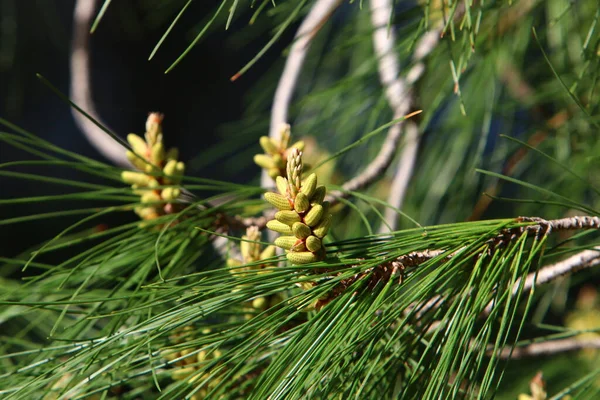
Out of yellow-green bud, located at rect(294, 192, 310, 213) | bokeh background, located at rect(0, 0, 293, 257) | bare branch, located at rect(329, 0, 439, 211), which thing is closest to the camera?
yellow-green bud, located at rect(294, 192, 310, 213)

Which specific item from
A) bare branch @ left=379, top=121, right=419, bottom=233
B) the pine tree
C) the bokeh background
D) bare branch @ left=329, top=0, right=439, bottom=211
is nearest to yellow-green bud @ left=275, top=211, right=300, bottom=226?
the pine tree

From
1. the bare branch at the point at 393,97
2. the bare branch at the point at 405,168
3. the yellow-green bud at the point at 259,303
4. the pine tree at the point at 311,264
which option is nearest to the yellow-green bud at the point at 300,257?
the pine tree at the point at 311,264

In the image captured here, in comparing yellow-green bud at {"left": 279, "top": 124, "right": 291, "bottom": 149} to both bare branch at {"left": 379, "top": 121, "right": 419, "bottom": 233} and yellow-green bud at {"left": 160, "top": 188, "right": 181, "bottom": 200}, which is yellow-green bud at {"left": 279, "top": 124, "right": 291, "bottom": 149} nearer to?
yellow-green bud at {"left": 160, "top": 188, "right": 181, "bottom": 200}

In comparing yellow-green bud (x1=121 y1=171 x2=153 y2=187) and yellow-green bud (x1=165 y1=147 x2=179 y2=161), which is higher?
yellow-green bud (x1=165 y1=147 x2=179 y2=161)

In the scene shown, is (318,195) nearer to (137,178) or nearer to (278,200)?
(278,200)

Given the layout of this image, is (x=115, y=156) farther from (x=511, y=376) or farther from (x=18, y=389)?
(x=511, y=376)

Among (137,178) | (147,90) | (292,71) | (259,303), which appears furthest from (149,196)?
(147,90)

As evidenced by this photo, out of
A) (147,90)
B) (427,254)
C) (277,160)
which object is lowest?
(427,254)
